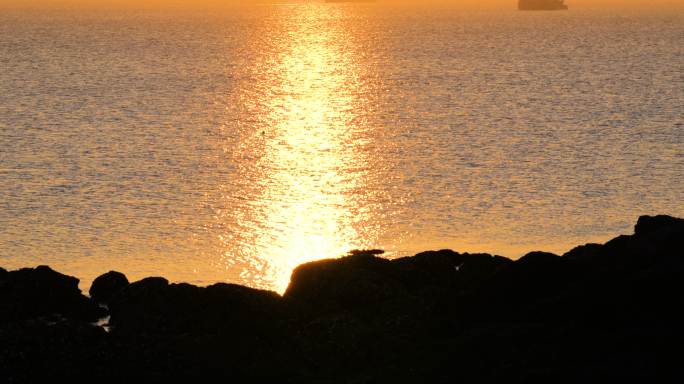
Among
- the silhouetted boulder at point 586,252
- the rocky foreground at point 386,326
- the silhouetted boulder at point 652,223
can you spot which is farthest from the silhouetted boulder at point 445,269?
the silhouetted boulder at point 652,223

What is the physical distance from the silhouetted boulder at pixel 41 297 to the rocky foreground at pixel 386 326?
52mm

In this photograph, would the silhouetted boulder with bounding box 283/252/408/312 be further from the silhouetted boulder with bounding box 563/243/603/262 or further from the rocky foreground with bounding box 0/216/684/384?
the silhouetted boulder with bounding box 563/243/603/262

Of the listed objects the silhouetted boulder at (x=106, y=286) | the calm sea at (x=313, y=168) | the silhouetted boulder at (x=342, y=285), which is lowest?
the silhouetted boulder at (x=342, y=285)

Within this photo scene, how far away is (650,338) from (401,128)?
6593 centimetres

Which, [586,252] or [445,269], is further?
[445,269]

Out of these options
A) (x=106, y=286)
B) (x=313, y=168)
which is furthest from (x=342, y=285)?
(x=313, y=168)

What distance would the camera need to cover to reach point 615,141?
275 feet

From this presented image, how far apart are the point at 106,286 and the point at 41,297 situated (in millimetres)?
3935

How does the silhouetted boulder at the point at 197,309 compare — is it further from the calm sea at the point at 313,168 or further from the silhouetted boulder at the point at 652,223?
the silhouetted boulder at the point at 652,223

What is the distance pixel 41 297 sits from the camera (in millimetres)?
38531

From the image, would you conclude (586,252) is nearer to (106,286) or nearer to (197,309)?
(197,309)

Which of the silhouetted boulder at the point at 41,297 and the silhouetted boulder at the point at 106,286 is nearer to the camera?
the silhouetted boulder at the point at 41,297

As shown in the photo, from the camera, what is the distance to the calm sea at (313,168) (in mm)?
52531

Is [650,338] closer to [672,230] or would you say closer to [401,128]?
[672,230]
